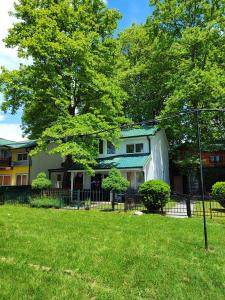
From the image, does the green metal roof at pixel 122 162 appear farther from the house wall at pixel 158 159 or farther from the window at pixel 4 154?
the window at pixel 4 154

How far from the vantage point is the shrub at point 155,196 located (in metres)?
16.4

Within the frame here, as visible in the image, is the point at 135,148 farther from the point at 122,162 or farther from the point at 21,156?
the point at 21,156

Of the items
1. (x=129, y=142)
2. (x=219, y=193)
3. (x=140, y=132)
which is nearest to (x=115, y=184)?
(x=219, y=193)

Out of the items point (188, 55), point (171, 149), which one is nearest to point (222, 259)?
point (188, 55)

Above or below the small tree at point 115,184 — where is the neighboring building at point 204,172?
above

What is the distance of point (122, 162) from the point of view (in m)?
26.5

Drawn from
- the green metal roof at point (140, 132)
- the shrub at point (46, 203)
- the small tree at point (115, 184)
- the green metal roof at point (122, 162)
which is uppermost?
the green metal roof at point (140, 132)

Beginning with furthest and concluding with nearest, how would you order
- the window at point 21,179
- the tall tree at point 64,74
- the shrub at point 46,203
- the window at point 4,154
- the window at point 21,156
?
the window at point 4,154 < the window at point 21,156 < the window at point 21,179 < the tall tree at point 64,74 < the shrub at point 46,203

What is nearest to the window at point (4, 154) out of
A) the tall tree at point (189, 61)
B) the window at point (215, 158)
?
the tall tree at point (189, 61)

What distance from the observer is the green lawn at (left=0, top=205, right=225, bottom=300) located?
223 inches

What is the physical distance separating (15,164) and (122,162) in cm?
1571

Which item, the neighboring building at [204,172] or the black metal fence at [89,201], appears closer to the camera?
the black metal fence at [89,201]

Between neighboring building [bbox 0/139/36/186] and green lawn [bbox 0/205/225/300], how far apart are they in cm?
2318

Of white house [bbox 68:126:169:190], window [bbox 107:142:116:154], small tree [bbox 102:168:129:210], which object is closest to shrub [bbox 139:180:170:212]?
small tree [bbox 102:168:129:210]
